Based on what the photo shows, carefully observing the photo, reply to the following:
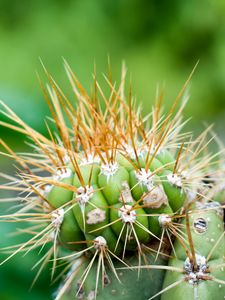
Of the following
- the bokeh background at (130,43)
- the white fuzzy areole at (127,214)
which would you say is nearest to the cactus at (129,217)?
the white fuzzy areole at (127,214)

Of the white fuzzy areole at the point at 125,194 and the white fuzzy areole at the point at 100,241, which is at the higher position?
the white fuzzy areole at the point at 125,194

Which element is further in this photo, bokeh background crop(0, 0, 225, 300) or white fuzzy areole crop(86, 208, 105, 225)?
bokeh background crop(0, 0, 225, 300)

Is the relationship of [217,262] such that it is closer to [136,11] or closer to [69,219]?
[69,219]

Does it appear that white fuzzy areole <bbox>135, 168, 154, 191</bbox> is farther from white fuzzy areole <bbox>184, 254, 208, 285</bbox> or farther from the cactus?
white fuzzy areole <bbox>184, 254, 208, 285</bbox>

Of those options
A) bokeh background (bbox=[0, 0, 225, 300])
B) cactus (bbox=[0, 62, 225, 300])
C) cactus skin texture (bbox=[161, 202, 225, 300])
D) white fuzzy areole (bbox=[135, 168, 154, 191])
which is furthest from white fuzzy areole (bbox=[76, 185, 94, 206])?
bokeh background (bbox=[0, 0, 225, 300])

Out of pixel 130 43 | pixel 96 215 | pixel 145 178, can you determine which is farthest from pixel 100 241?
pixel 130 43

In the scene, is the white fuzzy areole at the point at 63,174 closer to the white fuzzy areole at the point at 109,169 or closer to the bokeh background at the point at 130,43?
the white fuzzy areole at the point at 109,169
